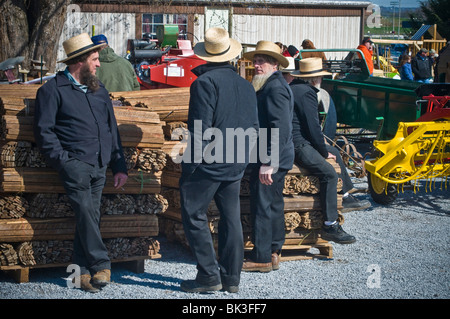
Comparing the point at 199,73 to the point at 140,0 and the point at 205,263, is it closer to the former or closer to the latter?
the point at 205,263

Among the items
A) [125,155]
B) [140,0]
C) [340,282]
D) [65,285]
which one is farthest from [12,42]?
[140,0]

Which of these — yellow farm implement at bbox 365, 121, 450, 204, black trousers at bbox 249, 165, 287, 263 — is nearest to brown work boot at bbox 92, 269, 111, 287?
black trousers at bbox 249, 165, 287, 263

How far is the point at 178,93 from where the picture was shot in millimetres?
7266

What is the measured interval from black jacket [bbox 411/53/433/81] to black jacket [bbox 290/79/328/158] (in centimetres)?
1223

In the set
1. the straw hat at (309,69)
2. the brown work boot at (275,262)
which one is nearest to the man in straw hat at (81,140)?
the brown work boot at (275,262)

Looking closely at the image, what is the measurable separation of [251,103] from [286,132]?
28.4 inches

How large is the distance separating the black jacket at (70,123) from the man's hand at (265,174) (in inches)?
55.0

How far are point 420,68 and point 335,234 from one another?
12.7m

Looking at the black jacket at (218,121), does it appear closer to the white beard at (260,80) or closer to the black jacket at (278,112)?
the black jacket at (278,112)

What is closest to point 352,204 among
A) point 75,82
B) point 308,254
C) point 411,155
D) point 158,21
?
point 411,155

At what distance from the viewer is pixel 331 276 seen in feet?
20.8

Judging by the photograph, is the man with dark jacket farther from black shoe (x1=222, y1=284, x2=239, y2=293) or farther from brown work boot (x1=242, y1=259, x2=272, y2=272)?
black shoe (x1=222, y1=284, x2=239, y2=293)

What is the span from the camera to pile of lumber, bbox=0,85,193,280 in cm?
573

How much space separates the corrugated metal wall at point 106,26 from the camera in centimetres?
2206
